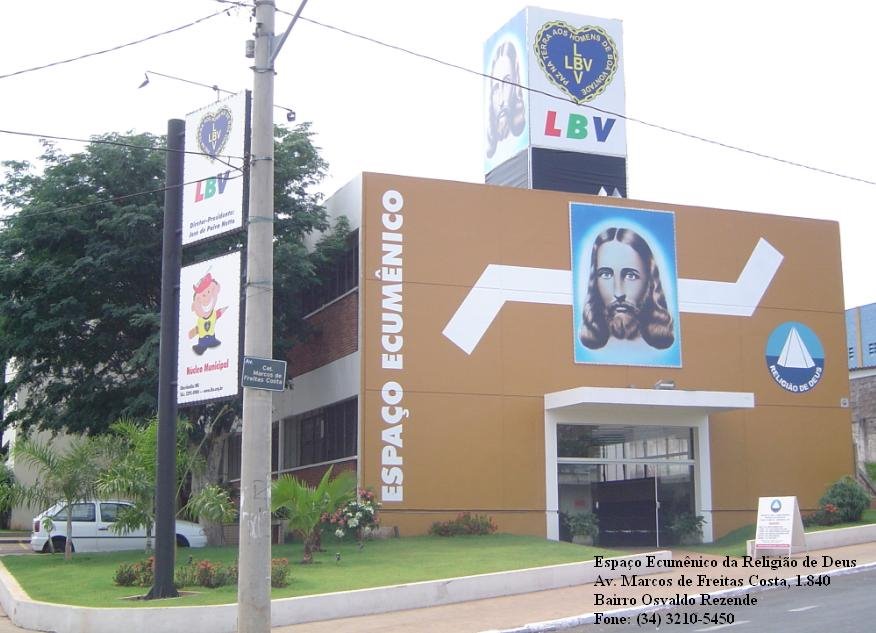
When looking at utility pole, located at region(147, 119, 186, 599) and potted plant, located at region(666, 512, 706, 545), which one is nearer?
utility pole, located at region(147, 119, 186, 599)

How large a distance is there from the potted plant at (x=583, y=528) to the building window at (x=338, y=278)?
8.07 metres

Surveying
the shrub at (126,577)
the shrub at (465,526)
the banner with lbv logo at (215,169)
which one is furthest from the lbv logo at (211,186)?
the shrub at (465,526)

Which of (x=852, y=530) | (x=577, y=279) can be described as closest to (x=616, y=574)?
(x=852, y=530)

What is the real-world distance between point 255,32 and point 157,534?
8322mm

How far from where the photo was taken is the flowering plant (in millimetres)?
23469

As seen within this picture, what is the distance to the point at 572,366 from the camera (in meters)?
28.7

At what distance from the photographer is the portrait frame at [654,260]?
29.0 metres

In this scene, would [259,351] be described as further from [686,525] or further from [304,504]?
[686,525]

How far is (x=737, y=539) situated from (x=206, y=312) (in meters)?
17.3

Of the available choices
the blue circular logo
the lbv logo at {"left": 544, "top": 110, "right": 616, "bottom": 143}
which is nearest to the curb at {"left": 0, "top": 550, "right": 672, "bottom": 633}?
the blue circular logo

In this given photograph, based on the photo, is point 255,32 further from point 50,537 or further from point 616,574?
point 50,537

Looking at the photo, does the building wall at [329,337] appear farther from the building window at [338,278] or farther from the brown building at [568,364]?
the building window at [338,278]

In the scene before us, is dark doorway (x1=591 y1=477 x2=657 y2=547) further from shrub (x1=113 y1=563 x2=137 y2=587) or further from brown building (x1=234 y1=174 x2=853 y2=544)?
shrub (x1=113 y1=563 x2=137 y2=587)

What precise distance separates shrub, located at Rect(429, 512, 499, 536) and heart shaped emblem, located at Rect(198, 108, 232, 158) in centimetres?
1294
